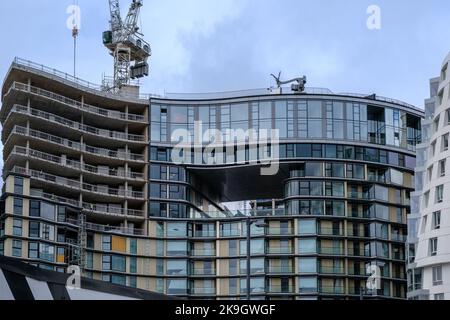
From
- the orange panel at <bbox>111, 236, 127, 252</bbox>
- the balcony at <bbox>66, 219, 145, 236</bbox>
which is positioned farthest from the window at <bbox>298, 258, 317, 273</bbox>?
the orange panel at <bbox>111, 236, 127, 252</bbox>

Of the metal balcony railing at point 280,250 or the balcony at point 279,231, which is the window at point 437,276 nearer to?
the metal balcony railing at point 280,250

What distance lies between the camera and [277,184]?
133 meters

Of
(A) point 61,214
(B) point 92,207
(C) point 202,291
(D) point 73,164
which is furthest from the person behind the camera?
(B) point 92,207

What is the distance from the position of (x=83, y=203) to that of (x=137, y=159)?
438 inches

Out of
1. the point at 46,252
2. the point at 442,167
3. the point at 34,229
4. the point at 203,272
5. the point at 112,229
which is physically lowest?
the point at 203,272

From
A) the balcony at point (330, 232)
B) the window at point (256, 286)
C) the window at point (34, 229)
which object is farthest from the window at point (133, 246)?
the balcony at point (330, 232)

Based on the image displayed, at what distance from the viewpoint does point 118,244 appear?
12388 centimetres

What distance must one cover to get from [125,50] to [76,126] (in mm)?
18510

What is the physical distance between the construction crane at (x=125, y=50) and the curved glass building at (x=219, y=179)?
7811 millimetres

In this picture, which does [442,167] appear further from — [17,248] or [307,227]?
[17,248]

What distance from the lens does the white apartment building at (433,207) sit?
88125mm

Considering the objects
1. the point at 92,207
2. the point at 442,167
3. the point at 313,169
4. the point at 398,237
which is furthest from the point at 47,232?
the point at 442,167
